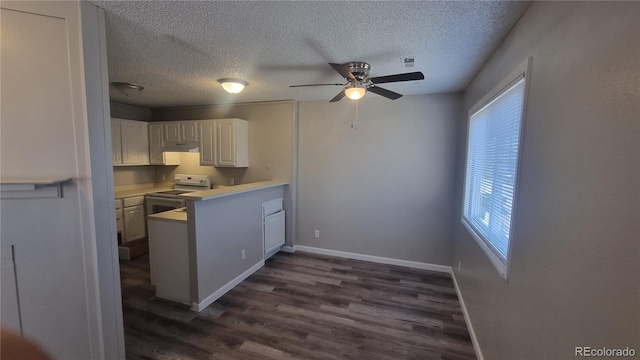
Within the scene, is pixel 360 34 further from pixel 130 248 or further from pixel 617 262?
pixel 130 248

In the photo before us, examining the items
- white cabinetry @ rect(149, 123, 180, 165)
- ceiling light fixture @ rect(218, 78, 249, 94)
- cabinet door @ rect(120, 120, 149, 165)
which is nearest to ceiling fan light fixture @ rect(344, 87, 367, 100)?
ceiling light fixture @ rect(218, 78, 249, 94)

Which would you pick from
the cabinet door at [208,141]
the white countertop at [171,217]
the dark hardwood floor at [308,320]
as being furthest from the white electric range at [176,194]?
the white countertop at [171,217]

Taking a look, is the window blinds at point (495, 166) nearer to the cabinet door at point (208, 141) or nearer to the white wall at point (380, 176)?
the white wall at point (380, 176)

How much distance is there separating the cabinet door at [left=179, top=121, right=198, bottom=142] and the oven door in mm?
1080

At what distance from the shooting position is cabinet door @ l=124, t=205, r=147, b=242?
3.98 metres

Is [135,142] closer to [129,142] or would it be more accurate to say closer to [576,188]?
[129,142]

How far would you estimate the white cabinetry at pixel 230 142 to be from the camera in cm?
408

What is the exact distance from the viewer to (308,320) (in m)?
2.49

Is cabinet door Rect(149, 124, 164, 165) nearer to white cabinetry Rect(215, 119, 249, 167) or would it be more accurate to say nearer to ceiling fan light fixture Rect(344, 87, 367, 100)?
white cabinetry Rect(215, 119, 249, 167)

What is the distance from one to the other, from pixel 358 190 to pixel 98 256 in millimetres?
3046

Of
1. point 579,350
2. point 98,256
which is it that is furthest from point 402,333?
point 98,256

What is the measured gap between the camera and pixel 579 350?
3.02 feet

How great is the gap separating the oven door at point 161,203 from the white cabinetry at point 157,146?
2.65 ft

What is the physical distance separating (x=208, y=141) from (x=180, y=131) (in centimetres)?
62
